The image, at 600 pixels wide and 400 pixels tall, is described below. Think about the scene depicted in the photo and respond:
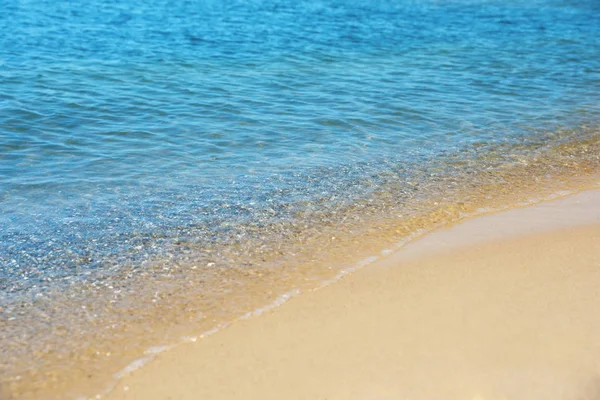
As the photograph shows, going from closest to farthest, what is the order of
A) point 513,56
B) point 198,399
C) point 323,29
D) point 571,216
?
point 198,399 < point 571,216 < point 513,56 < point 323,29

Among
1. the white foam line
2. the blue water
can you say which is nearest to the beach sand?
the white foam line

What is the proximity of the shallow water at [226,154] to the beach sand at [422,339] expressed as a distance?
334 millimetres

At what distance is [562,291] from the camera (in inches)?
188

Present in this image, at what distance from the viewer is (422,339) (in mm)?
4164

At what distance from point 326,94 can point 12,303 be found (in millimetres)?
7032

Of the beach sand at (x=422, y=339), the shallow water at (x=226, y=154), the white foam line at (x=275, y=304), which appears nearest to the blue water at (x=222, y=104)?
the shallow water at (x=226, y=154)

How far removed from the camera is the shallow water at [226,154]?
188 inches

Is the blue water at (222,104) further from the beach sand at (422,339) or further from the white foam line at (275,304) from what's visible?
the beach sand at (422,339)

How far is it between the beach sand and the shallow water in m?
0.33

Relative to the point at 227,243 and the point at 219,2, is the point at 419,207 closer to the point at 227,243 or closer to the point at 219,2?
the point at 227,243

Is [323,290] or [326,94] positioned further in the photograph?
[326,94]

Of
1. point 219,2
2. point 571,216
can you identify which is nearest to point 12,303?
point 571,216

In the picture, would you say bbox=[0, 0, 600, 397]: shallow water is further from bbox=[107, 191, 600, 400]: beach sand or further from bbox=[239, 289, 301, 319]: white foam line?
bbox=[107, 191, 600, 400]: beach sand

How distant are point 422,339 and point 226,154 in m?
4.24
